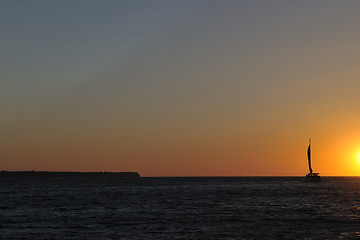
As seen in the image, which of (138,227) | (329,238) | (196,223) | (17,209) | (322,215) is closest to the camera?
(329,238)

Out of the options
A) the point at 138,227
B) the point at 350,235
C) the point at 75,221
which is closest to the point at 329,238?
the point at 350,235

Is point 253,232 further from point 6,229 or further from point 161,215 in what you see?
point 6,229

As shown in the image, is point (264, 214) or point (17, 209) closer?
point (264, 214)

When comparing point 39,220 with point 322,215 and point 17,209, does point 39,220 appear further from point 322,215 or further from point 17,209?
point 322,215

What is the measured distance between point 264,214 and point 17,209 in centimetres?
4222

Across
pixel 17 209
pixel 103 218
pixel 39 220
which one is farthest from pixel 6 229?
pixel 17 209

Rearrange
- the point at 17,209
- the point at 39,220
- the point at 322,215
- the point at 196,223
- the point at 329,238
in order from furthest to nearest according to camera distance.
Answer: the point at 17,209 → the point at 322,215 → the point at 39,220 → the point at 196,223 → the point at 329,238

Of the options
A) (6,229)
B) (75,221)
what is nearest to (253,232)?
(75,221)

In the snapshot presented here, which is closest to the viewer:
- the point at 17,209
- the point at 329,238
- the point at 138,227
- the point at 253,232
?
the point at 329,238

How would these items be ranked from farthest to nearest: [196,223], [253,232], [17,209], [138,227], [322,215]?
[17,209] < [322,215] < [196,223] < [138,227] < [253,232]

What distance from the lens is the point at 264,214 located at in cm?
7044

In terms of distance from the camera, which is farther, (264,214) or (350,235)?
(264,214)

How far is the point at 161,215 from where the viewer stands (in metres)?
69.1

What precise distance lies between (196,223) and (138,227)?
26.5 feet
